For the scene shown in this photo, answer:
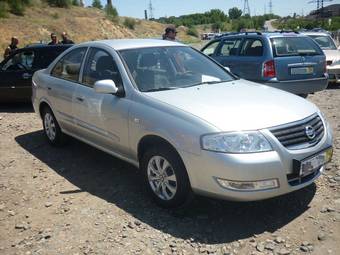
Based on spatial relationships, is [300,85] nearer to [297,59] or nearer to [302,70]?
[302,70]

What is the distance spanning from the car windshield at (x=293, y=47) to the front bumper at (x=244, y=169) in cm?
540

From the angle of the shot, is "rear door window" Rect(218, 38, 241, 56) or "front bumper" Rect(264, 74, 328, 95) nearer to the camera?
"front bumper" Rect(264, 74, 328, 95)

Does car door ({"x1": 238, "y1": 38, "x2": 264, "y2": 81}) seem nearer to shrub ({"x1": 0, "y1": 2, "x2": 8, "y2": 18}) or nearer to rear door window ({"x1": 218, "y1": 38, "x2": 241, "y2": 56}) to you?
rear door window ({"x1": 218, "y1": 38, "x2": 241, "y2": 56})

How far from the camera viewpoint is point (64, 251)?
3734 millimetres

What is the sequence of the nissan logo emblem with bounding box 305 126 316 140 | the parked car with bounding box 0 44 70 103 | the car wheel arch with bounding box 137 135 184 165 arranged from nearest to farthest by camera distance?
the nissan logo emblem with bounding box 305 126 316 140
the car wheel arch with bounding box 137 135 184 165
the parked car with bounding box 0 44 70 103

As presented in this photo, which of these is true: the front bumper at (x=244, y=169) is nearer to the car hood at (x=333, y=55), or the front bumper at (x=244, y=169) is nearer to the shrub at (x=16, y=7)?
the car hood at (x=333, y=55)

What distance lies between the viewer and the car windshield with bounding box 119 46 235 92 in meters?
4.74

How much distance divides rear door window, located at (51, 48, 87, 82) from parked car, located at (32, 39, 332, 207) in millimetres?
28

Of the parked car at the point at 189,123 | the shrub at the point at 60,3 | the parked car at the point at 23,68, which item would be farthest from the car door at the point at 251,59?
the shrub at the point at 60,3

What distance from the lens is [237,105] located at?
411cm

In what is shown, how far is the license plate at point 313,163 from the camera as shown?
3835 mm

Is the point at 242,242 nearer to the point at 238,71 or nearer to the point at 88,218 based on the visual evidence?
the point at 88,218

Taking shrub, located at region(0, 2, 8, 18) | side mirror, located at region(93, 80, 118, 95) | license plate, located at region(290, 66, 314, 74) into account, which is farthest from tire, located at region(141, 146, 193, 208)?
shrub, located at region(0, 2, 8, 18)

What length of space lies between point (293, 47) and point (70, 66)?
5.12 metres
